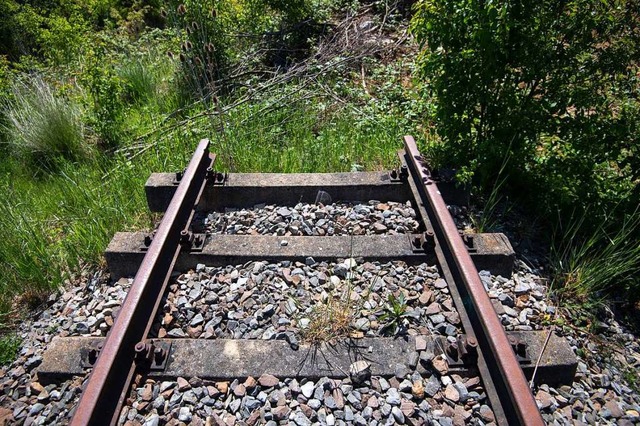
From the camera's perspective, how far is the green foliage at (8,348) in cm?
276

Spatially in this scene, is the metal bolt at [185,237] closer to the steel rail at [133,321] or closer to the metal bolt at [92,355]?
the steel rail at [133,321]

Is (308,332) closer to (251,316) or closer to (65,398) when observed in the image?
(251,316)

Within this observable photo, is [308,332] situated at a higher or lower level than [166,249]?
lower

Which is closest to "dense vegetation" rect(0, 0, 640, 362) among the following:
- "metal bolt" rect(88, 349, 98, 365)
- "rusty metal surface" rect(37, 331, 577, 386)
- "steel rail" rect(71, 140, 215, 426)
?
A: "steel rail" rect(71, 140, 215, 426)

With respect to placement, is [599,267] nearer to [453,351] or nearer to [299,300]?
[453,351]

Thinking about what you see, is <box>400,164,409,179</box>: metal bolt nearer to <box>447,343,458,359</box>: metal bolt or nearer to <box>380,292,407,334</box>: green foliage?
<box>380,292,407,334</box>: green foliage

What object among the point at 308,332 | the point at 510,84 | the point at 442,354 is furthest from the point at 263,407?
the point at 510,84

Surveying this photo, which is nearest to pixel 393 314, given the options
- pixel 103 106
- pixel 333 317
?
pixel 333 317

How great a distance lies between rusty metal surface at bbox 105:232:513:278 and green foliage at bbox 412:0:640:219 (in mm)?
749

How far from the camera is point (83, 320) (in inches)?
115

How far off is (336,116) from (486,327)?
373 cm

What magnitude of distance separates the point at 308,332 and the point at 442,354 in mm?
743

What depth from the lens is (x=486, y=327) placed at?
233 centimetres

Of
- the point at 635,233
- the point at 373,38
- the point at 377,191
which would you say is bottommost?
the point at 635,233
